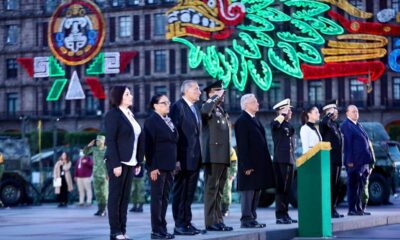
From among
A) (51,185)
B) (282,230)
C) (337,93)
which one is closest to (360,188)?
(282,230)

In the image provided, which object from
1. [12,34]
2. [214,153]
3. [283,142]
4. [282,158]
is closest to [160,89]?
[12,34]

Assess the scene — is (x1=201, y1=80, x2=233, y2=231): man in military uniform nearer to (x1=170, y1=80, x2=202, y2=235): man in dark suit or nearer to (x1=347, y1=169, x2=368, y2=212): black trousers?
(x1=170, y1=80, x2=202, y2=235): man in dark suit

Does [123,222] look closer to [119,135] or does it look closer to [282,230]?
[119,135]

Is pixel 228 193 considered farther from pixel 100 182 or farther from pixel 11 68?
pixel 11 68

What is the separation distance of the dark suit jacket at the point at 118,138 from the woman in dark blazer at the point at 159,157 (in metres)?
0.68

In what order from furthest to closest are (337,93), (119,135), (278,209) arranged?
(337,93)
(278,209)
(119,135)

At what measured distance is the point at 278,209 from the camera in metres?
13.9

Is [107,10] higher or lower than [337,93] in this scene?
higher

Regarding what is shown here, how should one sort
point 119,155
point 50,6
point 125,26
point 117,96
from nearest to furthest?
1. point 119,155
2. point 117,96
3. point 125,26
4. point 50,6

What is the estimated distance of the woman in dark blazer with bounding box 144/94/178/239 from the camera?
35.6ft

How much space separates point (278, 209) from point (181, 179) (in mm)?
2763

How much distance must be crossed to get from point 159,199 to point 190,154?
79 cm

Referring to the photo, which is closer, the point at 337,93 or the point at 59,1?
the point at 337,93

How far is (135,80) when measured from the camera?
230ft
